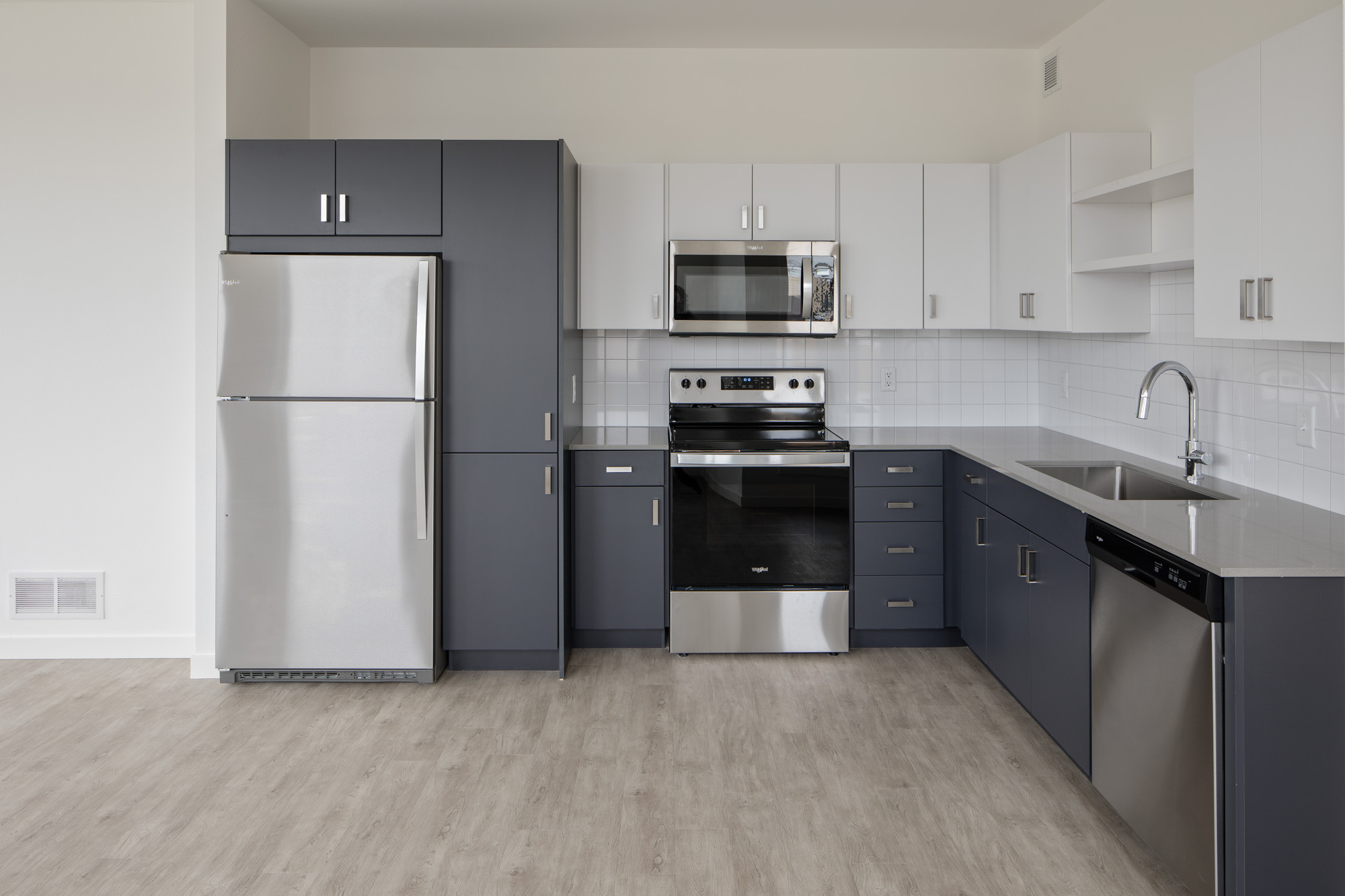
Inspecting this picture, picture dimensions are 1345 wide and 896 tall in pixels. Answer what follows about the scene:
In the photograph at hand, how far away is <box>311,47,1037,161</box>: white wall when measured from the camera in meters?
4.09

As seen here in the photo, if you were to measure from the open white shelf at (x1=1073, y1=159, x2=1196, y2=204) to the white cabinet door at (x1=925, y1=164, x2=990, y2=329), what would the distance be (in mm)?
676

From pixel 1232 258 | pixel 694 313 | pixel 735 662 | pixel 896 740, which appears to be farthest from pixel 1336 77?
pixel 735 662

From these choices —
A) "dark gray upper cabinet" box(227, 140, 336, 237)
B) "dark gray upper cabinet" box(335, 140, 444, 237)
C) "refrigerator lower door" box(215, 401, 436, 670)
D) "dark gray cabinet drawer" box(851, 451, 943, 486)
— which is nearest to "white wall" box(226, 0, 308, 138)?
"dark gray upper cabinet" box(227, 140, 336, 237)

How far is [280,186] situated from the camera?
10.9 ft

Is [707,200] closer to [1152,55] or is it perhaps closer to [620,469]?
[620,469]

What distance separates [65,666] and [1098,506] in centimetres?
380

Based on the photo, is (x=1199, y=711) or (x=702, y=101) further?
(x=702, y=101)

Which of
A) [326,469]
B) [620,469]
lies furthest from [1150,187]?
[326,469]

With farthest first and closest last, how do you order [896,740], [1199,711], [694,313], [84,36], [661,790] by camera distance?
[694,313], [84,36], [896,740], [661,790], [1199,711]

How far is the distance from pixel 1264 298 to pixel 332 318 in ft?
9.34

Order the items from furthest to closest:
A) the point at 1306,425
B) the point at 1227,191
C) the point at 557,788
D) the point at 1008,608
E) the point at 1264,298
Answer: the point at 1008,608, the point at 557,788, the point at 1306,425, the point at 1227,191, the point at 1264,298

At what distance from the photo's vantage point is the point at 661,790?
2.60 metres

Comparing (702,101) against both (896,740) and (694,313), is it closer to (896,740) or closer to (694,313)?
(694,313)

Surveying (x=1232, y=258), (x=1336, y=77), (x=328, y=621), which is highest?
(x=1336, y=77)
